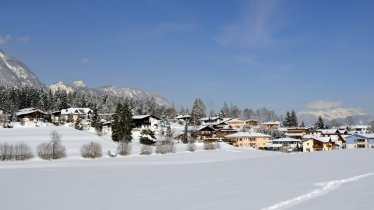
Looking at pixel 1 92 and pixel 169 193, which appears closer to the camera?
pixel 169 193

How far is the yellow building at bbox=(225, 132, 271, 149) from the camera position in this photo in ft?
396

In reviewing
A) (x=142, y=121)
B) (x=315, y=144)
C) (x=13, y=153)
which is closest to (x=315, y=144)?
(x=315, y=144)

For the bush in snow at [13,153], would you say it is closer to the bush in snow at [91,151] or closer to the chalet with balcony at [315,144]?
the bush in snow at [91,151]

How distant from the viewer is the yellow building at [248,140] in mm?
120625

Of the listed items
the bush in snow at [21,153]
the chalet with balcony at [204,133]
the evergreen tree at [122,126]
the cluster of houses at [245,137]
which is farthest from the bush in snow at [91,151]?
the chalet with balcony at [204,133]

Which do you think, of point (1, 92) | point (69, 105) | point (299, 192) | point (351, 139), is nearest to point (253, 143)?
point (351, 139)

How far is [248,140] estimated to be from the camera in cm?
12119

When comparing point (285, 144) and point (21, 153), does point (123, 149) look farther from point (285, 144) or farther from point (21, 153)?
point (285, 144)

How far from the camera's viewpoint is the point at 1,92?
497 feet

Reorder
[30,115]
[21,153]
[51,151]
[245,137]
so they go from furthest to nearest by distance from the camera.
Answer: [245,137]
[30,115]
[51,151]
[21,153]

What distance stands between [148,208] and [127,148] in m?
54.3

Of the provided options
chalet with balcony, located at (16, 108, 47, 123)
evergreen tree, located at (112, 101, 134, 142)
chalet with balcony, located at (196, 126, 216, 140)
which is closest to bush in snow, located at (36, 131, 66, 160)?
evergreen tree, located at (112, 101, 134, 142)

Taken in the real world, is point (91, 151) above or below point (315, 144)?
above

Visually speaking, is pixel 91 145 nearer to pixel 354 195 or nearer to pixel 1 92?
pixel 354 195
